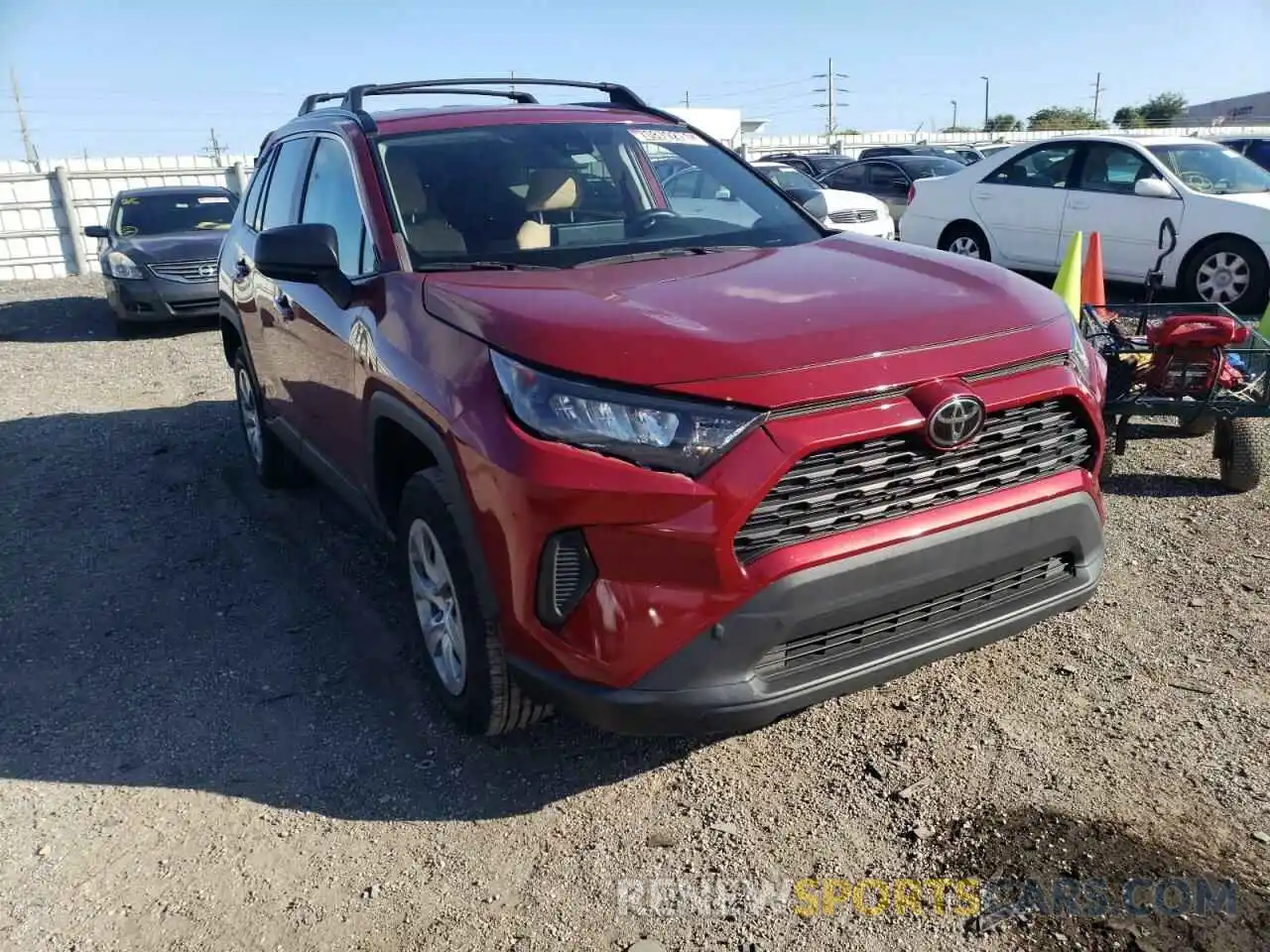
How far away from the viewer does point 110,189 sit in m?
19.1

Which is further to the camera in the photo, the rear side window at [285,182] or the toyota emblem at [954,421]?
the rear side window at [285,182]

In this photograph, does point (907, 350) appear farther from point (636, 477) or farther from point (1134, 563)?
point (1134, 563)

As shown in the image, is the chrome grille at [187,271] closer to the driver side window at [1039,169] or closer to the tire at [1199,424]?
the driver side window at [1039,169]

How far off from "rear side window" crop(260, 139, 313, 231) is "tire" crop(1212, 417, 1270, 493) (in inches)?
170

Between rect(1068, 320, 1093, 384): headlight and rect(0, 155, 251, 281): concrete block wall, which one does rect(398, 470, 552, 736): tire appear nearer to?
rect(1068, 320, 1093, 384): headlight

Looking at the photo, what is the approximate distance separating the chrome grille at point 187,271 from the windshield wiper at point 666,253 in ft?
29.9

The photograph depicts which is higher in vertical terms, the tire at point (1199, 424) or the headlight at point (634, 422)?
the headlight at point (634, 422)

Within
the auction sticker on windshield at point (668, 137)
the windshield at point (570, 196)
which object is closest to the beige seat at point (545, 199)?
the windshield at point (570, 196)

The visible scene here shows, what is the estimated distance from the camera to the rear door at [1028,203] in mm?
9914

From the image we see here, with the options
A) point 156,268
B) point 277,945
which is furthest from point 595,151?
point 156,268

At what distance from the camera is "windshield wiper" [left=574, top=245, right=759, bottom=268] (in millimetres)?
3293

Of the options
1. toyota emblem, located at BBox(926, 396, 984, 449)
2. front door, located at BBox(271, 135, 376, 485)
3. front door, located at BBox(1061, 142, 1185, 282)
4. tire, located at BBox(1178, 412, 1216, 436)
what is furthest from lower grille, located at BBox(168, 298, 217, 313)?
toyota emblem, located at BBox(926, 396, 984, 449)

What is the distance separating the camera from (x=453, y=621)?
9.80 feet

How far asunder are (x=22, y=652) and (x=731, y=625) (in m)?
3.07
